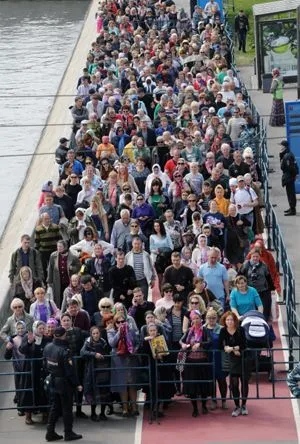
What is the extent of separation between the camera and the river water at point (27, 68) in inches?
1656

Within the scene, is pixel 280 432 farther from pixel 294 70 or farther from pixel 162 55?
pixel 294 70

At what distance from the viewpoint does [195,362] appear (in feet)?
67.9

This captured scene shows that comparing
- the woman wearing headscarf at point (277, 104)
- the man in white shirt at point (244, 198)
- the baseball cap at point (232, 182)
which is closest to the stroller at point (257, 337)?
the man in white shirt at point (244, 198)

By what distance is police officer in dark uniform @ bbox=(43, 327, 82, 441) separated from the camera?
20.0 metres

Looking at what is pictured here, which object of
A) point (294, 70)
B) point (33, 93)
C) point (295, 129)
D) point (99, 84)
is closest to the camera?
point (295, 129)

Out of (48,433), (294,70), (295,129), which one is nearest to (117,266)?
(48,433)

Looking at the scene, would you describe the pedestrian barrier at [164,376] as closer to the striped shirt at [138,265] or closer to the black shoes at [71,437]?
the black shoes at [71,437]

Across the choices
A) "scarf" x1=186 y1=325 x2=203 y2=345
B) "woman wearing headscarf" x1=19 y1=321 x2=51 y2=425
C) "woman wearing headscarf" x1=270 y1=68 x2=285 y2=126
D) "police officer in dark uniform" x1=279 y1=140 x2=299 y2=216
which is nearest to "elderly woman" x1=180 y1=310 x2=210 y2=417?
"scarf" x1=186 y1=325 x2=203 y2=345

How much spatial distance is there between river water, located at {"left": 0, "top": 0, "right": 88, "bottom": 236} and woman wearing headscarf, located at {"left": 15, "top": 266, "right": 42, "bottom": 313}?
1167 cm

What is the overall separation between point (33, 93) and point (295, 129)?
801 inches

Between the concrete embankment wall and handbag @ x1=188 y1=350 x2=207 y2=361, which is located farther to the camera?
the concrete embankment wall

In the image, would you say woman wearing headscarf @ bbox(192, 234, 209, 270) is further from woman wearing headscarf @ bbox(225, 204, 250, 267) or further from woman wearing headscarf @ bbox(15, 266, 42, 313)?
woman wearing headscarf @ bbox(15, 266, 42, 313)

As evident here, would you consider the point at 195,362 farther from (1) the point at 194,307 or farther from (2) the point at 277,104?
(2) the point at 277,104

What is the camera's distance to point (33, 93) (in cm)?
5116
